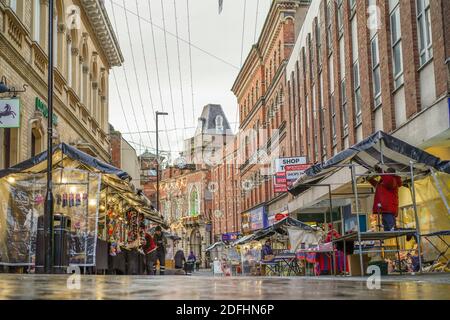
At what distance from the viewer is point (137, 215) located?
25625 mm

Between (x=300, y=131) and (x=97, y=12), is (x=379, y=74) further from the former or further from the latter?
(x=300, y=131)

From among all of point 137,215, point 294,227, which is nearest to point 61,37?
point 137,215

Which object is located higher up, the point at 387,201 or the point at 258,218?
the point at 258,218

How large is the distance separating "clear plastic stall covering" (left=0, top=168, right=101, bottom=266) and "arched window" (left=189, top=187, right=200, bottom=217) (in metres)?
83.3

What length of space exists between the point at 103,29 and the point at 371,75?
15.3 meters

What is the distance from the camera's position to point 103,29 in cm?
3303

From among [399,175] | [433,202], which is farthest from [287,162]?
[399,175]

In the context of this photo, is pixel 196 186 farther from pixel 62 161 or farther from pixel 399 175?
pixel 399 175

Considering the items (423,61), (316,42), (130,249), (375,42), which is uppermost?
(316,42)

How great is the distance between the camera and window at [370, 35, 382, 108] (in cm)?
2192

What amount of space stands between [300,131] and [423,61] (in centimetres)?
2104

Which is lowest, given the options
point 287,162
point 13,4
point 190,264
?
point 190,264

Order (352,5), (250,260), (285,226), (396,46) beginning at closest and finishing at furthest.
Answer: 1. (396,46)
2. (352,5)
3. (285,226)
4. (250,260)

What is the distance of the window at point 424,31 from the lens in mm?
17016
